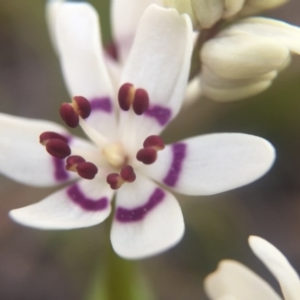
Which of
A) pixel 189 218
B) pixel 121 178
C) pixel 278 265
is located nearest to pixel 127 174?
pixel 121 178

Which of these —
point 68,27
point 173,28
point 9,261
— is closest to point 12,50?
point 9,261

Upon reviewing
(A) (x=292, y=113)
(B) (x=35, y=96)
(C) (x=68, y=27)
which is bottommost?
(B) (x=35, y=96)

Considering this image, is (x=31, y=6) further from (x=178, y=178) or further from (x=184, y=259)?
(x=178, y=178)

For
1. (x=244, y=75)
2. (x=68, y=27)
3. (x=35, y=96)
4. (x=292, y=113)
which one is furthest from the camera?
(x=35, y=96)

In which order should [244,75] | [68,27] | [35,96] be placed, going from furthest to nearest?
[35,96] → [68,27] → [244,75]

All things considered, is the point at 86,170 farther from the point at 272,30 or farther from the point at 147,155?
the point at 272,30

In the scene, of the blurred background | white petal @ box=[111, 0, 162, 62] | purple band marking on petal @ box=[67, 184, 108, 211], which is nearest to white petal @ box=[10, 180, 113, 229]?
purple band marking on petal @ box=[67, 184, 108, 211]

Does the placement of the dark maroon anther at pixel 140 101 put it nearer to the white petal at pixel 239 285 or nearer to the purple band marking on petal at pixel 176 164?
the purple band marking on petal at pixel 176 164
